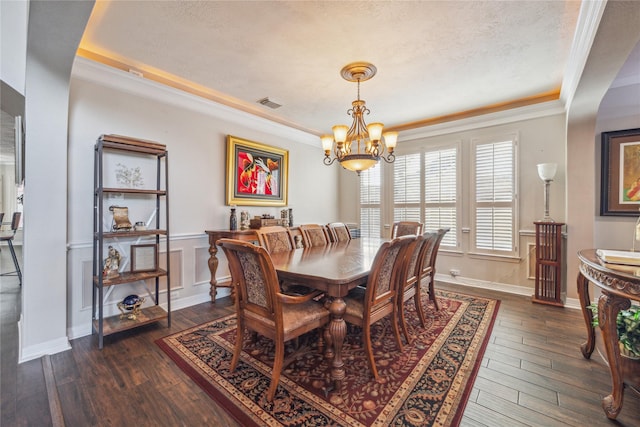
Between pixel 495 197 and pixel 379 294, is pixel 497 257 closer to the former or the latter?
pixel 495 197

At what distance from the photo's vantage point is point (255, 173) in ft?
13.2

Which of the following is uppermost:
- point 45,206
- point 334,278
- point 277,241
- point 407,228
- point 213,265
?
point 45,206

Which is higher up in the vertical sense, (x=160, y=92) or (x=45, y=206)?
(x=160, y=92)

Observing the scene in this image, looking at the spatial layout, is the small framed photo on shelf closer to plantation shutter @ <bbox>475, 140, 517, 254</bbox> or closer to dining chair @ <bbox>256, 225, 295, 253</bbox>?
dining chair @ <bbox>256, 225, 295, 253</bbox>

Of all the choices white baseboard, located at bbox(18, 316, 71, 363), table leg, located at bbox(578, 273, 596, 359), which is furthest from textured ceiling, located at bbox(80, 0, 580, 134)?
white baseboard, located at bbox(18, 316, 71, 363)

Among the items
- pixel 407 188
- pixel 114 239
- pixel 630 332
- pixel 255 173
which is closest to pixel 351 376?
pixel 630 332

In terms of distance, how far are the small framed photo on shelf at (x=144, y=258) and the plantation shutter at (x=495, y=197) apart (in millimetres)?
4338

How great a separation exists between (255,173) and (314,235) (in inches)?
53.9

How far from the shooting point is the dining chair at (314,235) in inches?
130

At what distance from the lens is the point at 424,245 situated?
105 inches

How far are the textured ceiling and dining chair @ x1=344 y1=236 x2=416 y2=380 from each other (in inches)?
A: 67.7

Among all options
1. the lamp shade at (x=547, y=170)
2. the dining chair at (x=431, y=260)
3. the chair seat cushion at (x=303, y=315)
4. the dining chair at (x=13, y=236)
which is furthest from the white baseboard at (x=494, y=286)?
the dining chair at (x=13, y=236)

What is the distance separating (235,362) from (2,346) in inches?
85.8

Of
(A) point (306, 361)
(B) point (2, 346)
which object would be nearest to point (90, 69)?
(B) point (2, 346)
